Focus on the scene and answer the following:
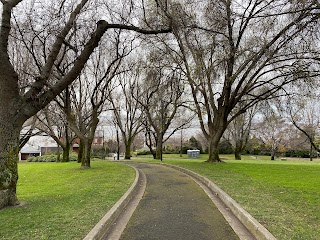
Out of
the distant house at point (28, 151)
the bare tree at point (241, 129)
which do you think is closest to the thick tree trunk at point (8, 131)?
the bare tree at point (241, 129)

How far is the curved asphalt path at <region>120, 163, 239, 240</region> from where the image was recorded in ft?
18.0

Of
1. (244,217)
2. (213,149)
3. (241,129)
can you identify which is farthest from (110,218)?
(241,129)

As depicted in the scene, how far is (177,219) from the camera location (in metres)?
6.50

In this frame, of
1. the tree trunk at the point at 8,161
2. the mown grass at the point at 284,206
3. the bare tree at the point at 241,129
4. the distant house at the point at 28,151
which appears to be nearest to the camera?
the mown grass at the point at 284,206

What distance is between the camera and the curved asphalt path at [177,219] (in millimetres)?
5480

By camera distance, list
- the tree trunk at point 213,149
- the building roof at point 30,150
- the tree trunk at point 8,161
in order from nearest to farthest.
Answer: the tree trunk at point 8,161, the tree trunk at point 213,149, the building roof at point 30,150

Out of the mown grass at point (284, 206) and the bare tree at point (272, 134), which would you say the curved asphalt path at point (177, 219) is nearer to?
the mown grass at point (284, 206)

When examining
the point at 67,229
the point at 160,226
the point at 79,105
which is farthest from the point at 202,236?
the point at 79,105

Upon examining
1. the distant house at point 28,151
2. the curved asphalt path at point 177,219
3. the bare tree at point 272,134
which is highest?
the bare tree at point 272,134

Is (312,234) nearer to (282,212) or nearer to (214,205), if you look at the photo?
(282,212)

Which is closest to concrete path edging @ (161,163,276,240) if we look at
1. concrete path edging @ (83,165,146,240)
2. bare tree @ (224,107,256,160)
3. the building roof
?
concrete path edging @ (83,165,146,240)

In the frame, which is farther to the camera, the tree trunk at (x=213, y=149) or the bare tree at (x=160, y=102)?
the bare tree at (x=160, y=102)

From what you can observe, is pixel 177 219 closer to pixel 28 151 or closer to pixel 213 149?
pixel 213 149

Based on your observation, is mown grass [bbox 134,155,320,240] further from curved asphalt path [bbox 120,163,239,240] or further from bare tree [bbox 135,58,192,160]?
bare tree [bbox 135,58,192,160]
